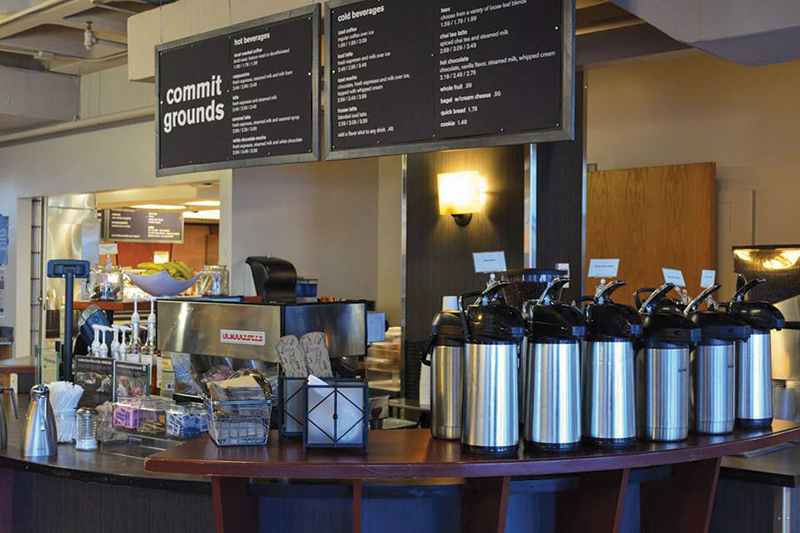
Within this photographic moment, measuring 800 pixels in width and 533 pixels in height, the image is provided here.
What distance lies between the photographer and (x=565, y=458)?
87.0 inches

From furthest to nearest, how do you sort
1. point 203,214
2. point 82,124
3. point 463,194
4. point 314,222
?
point 203,214
point 82,124
point 314,222
point 463,194

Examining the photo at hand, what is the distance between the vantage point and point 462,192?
5172 millimetres

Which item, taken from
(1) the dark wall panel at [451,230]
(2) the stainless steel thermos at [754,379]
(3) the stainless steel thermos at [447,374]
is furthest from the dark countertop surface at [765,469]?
(1) the dark wall panel at [451,230]

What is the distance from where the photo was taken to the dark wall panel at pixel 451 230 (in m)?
5.05

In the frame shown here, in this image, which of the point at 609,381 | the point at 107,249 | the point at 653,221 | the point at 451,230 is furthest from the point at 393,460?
the point at 107,249

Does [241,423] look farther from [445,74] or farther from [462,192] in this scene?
[462,192]

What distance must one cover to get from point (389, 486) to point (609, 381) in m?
0.61

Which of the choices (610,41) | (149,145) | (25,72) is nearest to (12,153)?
(25,72)

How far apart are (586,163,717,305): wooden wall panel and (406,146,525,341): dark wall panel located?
140 cm

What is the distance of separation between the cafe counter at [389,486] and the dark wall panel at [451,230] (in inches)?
94.4

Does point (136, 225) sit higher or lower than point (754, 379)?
Answer: higher

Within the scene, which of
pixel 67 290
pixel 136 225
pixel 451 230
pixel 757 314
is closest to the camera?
pixel 757 314

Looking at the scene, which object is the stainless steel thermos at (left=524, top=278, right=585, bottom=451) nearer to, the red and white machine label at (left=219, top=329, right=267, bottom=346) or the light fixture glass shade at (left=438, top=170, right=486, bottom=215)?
the red and white machine label at (left=219, top=329, right=267, bottom=346)

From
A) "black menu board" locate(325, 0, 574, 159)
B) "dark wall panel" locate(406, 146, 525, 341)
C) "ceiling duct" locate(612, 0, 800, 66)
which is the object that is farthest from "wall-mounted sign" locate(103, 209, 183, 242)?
"ceiling duct" locate(612, 0, 800, 66)
